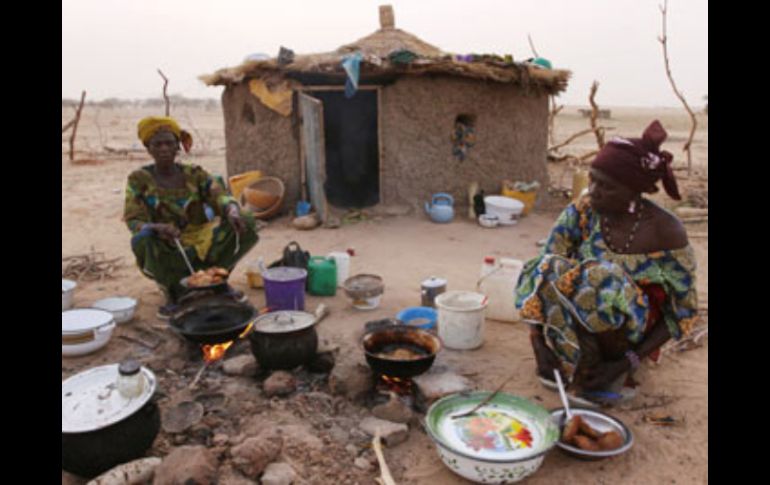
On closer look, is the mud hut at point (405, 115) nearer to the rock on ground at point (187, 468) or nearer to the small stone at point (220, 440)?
the small stone at point (220, 440)

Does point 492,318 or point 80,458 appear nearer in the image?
point 80,458

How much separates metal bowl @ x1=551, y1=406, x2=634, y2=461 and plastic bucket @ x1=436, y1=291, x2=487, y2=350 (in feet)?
3.19

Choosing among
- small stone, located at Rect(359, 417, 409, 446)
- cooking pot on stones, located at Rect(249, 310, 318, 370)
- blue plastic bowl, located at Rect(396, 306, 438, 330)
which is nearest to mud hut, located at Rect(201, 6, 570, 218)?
blue plastic bowl, located at Rect(396, 306, 438, 330)

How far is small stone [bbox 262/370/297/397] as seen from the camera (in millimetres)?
3090

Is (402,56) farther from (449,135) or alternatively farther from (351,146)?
(351,146)

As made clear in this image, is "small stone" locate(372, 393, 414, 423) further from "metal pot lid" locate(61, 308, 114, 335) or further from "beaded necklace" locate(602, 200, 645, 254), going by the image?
"metal pot lid" locate(61, 308, 114, 335)

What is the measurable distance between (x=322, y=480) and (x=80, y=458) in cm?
99

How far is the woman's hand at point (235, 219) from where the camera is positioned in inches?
171

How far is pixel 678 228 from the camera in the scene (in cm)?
288

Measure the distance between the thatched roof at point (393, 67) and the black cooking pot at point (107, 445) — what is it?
226 inches

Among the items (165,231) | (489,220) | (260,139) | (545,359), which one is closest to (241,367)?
(165,231)

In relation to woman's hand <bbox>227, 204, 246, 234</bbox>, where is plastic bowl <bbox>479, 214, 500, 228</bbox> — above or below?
below

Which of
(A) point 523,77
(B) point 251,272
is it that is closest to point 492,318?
(B) point 251,272
